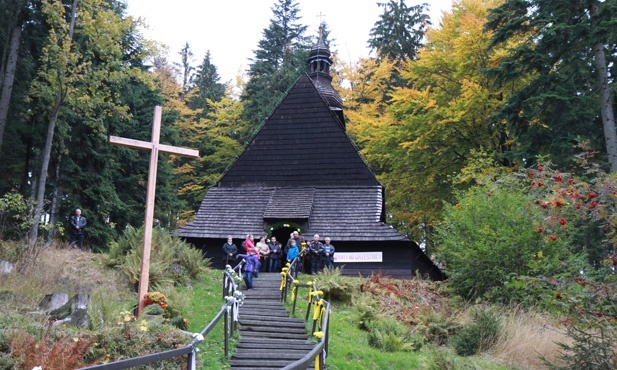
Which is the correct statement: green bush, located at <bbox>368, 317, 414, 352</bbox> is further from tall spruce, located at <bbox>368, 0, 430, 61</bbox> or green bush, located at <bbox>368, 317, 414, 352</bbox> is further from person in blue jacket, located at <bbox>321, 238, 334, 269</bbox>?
tall spruce, located at <bbox>368, 0, 430, 61</bbox>

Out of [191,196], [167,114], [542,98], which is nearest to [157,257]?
[542,98]

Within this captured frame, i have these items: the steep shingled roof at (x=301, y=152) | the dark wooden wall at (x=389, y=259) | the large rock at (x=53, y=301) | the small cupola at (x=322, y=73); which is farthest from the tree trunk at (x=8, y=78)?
the small cupola at (x=322, y=73)

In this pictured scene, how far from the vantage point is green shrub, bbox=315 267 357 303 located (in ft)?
52.3

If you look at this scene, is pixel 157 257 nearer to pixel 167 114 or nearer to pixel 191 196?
pixel 167 114

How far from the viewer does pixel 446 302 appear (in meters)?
17.3

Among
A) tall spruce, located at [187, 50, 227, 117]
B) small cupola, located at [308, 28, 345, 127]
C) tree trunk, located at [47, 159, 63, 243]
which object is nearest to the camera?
tree trunk, located at [47, 159, 63, 243]

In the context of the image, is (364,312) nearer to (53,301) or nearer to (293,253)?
(293,253)

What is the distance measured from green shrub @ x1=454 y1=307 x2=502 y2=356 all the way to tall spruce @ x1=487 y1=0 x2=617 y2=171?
349 inches

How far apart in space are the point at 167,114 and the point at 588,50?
21.4 m

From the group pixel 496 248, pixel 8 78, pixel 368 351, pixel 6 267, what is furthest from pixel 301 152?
pixel 6 267

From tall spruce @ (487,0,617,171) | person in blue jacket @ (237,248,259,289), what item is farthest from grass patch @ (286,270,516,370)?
tall spruce @ (487,0,617,171)

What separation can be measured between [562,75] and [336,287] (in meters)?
12.4

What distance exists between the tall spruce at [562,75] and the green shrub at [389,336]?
995cm

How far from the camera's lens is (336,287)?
15984mm
